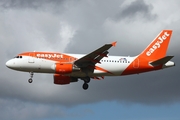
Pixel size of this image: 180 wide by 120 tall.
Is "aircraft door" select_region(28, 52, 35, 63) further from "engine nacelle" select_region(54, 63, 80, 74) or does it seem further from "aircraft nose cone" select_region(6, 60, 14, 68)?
"engine nacelle" select_region(54, 63, 80, 74)

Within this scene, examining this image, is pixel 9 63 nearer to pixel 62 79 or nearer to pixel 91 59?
pixel 62 79

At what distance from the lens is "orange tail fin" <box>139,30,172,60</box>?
248ft

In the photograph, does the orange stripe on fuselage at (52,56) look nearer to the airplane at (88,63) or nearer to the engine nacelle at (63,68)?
the airplane at (88,63)

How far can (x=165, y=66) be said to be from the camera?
73000 millimetres

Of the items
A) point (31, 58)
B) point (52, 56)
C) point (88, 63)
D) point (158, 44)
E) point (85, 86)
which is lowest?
point (85, 86)

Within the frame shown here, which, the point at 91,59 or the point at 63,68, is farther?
the point at 91,59

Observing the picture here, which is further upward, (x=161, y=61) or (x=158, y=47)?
(x=158, y=47)

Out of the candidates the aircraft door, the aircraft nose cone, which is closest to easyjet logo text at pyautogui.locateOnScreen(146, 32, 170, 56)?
the aircraft door

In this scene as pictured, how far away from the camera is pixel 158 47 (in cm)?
7662

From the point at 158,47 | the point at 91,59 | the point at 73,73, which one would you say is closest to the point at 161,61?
the point at 158,47

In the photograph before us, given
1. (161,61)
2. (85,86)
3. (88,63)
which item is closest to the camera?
(88,63)

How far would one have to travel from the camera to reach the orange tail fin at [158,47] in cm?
7550

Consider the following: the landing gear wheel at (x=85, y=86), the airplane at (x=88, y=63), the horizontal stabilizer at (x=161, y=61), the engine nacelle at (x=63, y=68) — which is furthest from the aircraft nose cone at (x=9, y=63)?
the horizontal stabilizer at (x=161, y=61)

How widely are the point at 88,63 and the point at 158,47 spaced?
11346mm
